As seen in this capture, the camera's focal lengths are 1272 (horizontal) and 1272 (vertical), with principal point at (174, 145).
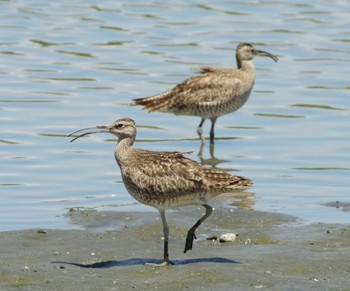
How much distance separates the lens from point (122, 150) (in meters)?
12.1

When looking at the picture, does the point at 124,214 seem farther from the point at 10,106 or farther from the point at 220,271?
the point at 10,106

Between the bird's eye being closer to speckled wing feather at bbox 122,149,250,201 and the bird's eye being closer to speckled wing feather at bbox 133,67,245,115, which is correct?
speckled wing feather at bbox 122,149,250,201

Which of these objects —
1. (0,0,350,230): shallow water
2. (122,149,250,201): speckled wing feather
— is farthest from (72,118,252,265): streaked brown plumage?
(0,0,350,230): shallow water

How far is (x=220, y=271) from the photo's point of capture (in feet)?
36.6

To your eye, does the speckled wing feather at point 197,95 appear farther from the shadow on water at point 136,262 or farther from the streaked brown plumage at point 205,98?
the shadow on water at point 136,262

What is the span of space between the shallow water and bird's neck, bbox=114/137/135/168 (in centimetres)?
185

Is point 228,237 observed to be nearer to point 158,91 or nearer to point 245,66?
point 245,66

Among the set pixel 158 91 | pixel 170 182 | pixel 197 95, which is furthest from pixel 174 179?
pixel 158 91

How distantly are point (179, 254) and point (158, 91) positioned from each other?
1060 centimetres

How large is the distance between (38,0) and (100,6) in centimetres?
184

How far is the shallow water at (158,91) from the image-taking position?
15.9 m

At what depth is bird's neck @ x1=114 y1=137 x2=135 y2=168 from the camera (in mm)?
12094

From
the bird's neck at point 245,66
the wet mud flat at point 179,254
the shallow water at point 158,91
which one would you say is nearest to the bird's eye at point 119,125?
the wet mud flat at point 179,254

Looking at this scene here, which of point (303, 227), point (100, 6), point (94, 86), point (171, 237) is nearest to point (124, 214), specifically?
point (171, 237)
